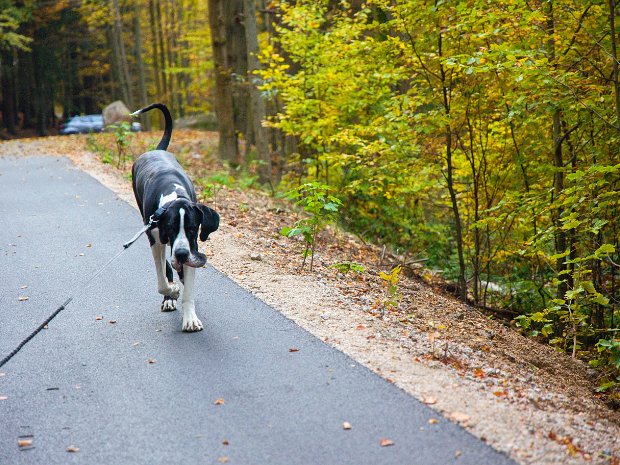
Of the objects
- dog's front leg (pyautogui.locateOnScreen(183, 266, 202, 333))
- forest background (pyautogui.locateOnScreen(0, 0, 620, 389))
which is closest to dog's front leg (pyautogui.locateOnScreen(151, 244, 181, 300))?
dog's front leg (pyautogui.locateOnScreen(183, 266, 202, 333))

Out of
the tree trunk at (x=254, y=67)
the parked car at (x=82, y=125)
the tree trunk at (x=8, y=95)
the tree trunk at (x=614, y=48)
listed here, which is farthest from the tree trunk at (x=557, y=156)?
the tree trunk at (x=8, y=95)

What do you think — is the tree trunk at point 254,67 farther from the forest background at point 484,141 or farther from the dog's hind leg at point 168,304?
the dog's hind leg at point 168,304

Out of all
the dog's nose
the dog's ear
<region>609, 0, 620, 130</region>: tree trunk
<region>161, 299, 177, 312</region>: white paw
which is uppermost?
<region>609, 0, 620, 130</region>: tree trunk

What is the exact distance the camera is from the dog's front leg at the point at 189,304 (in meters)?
6.24

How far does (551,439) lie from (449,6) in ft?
21.0

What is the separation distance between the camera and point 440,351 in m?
5.98

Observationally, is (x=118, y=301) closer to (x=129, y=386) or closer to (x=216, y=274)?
(x=216, y=274)

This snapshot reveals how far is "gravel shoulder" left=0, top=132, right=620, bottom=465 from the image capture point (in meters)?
4.38

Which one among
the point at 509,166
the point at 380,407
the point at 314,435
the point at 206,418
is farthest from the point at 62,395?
the point at 509,166

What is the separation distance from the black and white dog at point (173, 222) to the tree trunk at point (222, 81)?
13161mm

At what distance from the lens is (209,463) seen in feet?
13.4

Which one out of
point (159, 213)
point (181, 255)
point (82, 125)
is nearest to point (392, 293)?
point (181, 255)

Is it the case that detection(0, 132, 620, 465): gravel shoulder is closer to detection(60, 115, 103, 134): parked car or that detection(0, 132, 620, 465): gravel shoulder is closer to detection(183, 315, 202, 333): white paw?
detection(183, 315, 202, 333): white paw

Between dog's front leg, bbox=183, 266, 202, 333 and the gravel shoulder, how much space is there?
3.10 ft
